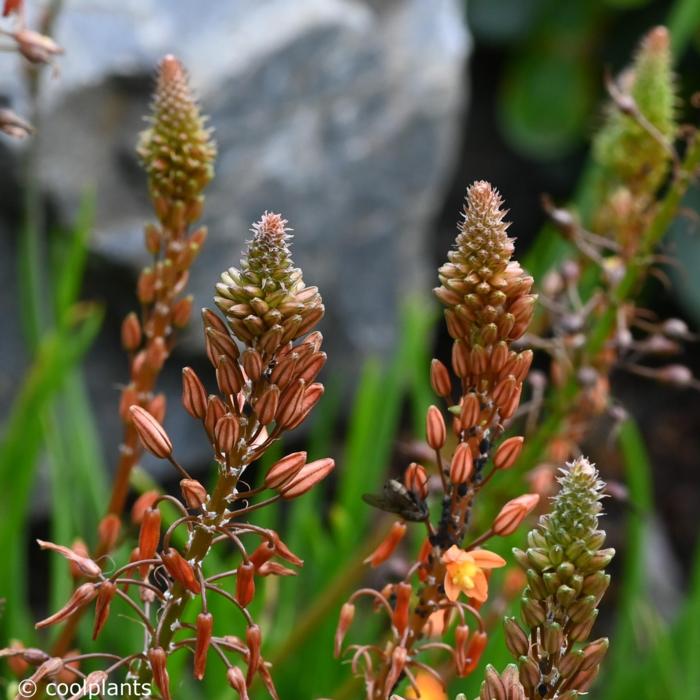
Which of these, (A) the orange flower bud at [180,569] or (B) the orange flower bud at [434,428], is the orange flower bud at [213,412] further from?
(B) the orange flower bud at [434,428]

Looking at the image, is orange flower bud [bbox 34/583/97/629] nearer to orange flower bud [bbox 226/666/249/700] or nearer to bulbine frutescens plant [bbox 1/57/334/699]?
bulbine frutescens plant [bbox 1/57/334/699]

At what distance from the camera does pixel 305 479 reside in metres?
0.91

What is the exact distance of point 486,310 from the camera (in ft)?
3.02

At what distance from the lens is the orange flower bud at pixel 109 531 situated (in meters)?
1.32

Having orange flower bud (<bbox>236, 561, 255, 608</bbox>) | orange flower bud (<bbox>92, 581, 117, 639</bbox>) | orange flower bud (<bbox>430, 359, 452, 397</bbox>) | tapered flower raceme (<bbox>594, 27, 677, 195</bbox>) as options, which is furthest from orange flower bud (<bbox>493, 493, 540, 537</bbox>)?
tapered flower raceme (<bbox>594, 27, 677, 195</bbox>)

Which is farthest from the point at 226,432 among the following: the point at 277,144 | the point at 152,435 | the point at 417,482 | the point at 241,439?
the point at 277,144

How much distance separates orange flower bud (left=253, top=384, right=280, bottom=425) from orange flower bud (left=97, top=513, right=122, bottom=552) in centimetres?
55

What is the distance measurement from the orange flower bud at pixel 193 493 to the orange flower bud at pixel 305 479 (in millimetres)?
65

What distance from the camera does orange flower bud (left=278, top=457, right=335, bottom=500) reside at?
2.96 ft

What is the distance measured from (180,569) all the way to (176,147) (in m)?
0.59

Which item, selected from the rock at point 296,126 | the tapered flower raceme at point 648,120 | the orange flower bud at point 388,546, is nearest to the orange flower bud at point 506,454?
the orange flower bud at point 388,546

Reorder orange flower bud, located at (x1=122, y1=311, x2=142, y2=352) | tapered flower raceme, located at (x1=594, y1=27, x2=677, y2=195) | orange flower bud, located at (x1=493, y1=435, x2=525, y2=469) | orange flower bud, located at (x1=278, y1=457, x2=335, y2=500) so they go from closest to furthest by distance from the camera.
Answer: orange flower bud, located at (x1=278, y1=457, x2=335, y2=500) < orange flower bud, located at (x1=493, y1=435, x2=525, y2=469) < orange flower bud, located at (x1=122, y1=311, x2=142, y2=352) < tapered flower raceme, located at (x1=594, y1=27, x2=677, y2=195)

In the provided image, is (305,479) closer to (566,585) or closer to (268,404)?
(268,404)

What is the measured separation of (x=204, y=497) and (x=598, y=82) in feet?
14.1
